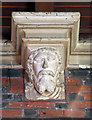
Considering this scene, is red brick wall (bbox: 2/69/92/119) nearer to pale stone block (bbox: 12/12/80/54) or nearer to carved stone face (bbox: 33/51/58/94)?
carved stone face (bbox: 33/51/58/94)

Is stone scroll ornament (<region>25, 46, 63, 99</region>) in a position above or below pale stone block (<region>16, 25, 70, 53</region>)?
below

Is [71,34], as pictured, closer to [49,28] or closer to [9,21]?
[49,28]

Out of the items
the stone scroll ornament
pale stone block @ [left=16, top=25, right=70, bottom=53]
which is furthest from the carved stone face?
pale stone block @ [left=16, top=25, right=70, bottom=53]

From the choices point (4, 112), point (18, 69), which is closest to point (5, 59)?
point (18, 69)

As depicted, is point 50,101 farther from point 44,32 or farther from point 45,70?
point 44,32

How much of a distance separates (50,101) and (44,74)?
9.1 inches

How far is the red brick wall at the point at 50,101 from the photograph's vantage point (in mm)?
4074

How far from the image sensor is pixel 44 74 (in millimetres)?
3977

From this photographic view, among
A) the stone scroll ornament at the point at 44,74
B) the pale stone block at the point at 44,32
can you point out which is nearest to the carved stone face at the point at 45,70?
the stone scroll ornament at the point at 44,74

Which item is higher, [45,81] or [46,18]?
[46,18]

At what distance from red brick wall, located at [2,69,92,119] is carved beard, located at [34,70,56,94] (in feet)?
0.40

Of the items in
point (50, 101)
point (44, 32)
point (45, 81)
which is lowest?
point (50, 101)

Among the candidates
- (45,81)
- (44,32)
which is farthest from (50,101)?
(44,32)

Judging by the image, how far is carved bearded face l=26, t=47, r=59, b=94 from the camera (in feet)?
13.1
